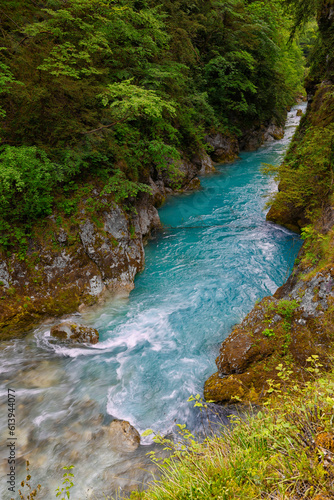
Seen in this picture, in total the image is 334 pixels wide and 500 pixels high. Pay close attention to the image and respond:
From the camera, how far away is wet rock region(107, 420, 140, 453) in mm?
4324

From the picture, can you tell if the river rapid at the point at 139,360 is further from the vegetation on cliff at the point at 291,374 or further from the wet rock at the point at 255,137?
the wet rock at the point at 255,137

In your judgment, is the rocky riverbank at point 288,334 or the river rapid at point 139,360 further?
the rocky riverbank at point 288,334

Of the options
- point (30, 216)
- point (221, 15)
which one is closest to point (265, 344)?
point (30, 216)

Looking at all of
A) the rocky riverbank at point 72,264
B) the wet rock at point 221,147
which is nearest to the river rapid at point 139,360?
the rocky riverbank at point 72,264

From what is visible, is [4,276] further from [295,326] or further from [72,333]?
[295,326]

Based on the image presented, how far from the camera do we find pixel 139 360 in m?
6.12

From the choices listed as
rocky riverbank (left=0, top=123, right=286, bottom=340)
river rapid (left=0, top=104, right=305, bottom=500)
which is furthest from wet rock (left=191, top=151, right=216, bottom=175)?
rocky riverbank (left=0, top=123, right=286, bottom=340)

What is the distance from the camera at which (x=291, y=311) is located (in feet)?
16.6

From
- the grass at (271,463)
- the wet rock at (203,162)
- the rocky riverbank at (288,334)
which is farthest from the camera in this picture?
the wet rock at (203,162)

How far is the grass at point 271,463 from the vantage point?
1909 mm

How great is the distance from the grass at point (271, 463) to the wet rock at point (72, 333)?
4407mm

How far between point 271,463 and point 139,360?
438cm

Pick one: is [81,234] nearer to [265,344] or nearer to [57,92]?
[57,92]

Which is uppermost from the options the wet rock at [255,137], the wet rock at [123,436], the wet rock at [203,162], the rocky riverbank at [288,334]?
the wet rock at [255,137]
